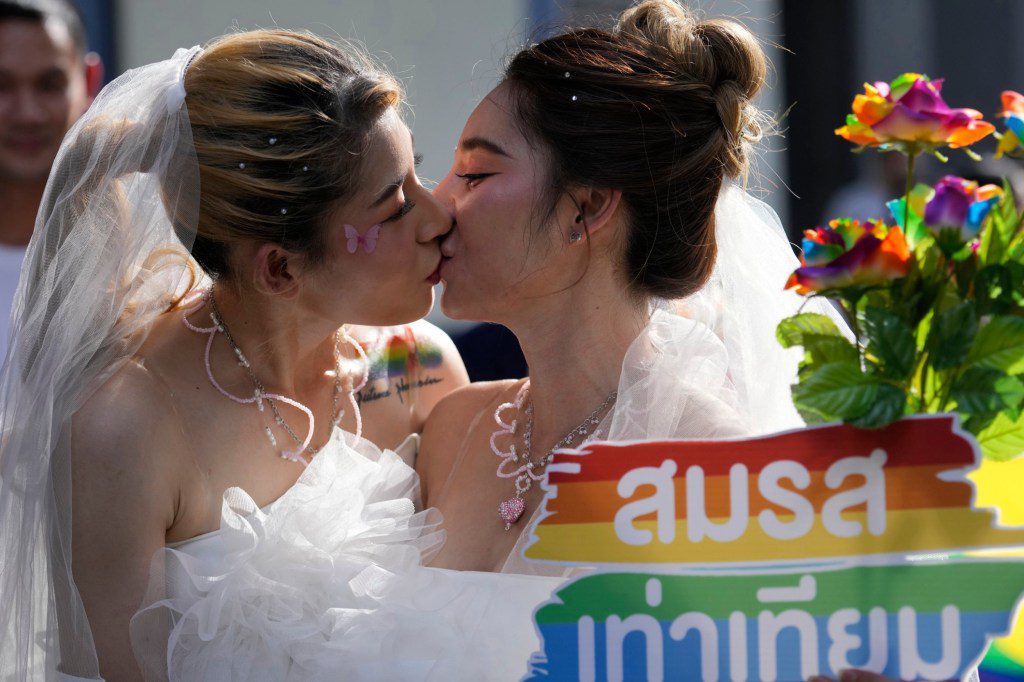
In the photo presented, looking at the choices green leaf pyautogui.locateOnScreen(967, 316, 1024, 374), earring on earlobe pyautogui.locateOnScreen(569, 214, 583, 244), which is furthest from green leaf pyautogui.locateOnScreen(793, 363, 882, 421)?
earring on earlobe pyautogui.locateOnScreen(569, 214, 583, 244)

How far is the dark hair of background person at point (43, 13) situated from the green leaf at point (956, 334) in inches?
117

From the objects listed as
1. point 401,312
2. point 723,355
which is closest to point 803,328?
point 723,355

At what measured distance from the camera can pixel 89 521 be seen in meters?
1.85

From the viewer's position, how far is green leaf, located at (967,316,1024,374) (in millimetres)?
1362

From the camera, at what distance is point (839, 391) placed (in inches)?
55.3

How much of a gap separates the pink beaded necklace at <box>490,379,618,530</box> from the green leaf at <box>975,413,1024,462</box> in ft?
2.61

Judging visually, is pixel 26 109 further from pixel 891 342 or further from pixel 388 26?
pixel 891 342

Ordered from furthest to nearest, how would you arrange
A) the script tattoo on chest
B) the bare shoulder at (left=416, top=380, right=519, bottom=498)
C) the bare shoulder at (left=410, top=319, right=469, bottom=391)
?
the bare shoulder at (left=410, top=319, right=469, bottom=391)
the script tattoo on chest
the bare shoulder at (left=416, top=380, right=519, bottom=498)

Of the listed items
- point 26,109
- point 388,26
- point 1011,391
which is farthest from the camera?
point 388,26

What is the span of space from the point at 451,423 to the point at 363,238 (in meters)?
0.47

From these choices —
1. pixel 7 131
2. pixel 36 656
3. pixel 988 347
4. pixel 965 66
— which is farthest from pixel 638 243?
pixel 965 66

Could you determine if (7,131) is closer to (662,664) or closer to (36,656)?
(36,656)

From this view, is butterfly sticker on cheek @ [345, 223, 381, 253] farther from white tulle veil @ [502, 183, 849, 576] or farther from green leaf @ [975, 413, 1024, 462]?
green leaf @ [975, 413, 1024, 462]

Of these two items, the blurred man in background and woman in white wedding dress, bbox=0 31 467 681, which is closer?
woman in white wedding dress, bbox=0 31 467 681
